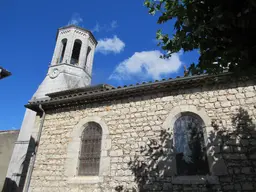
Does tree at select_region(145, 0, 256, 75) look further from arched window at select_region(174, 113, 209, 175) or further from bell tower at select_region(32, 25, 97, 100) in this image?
bell tower at select_region(32, 25, 97, 100)

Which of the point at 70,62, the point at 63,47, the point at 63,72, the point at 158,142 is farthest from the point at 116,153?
the point at 63,47

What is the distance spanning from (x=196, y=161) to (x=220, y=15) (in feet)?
13.1

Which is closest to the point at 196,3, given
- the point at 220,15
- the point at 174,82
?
the point at 220,15

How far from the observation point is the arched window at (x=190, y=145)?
5184 mm

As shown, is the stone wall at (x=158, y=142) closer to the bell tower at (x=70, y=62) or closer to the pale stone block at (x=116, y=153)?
the pale stone block at (x=116, y=153)

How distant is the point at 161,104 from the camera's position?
604cm

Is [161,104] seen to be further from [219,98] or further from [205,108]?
[219,98]

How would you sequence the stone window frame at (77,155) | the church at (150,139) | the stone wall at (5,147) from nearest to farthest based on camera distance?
the church at (150,139) → the stone window frame at (77,155) → the stone wall at (5,147)

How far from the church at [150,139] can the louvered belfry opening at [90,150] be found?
31mm

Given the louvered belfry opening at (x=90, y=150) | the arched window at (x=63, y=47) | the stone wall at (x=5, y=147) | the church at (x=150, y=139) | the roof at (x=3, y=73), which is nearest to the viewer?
A: the church at (x=150, y=139)

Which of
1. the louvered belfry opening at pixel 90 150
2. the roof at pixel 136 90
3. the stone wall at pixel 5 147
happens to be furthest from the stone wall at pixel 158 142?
the stone wall at pixel 5 147

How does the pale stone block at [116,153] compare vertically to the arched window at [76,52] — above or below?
below

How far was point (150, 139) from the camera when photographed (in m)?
5.68

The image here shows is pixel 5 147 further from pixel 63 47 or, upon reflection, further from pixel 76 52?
pixel 76 52
